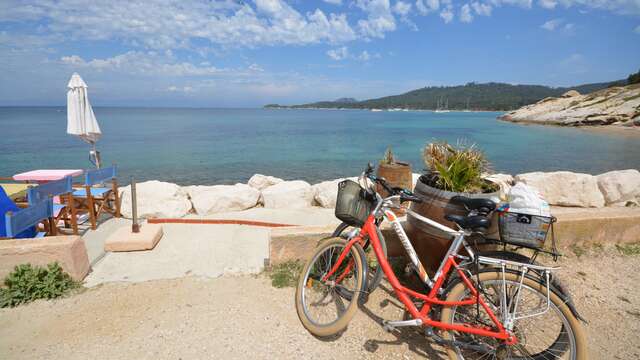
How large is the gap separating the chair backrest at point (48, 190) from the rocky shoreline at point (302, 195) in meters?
1.85

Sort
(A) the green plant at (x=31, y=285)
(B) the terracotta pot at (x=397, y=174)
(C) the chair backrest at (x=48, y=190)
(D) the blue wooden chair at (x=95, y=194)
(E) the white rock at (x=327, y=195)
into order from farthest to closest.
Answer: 1. (E) the white rock at (x=327, y=195)
2. (B) the terracotta pot at (x=397, y=174)
3. (D) the blue wooden chair at (x=95, y=194)
4. (C) the chair backrest at (x=48, y=190)
5. (A) the green plant at (x=31, y=285)

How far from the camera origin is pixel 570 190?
8.05 meters

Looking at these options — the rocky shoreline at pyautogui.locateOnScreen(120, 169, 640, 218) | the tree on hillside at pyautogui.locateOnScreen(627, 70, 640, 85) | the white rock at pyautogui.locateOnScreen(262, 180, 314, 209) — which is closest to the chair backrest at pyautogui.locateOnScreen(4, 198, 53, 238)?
the rocky shoreline at pyautogui.locateOnScreen(120, 169, 640, 218)

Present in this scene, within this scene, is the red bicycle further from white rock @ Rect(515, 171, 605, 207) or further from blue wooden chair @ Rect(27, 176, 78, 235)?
white rock @ Rect(515, 171, 605, 207)

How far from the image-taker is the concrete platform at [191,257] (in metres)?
4.18

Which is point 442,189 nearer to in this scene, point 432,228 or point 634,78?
point 432,228

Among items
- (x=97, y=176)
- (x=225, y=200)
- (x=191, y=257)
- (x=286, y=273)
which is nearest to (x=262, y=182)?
(x=225, y=200)

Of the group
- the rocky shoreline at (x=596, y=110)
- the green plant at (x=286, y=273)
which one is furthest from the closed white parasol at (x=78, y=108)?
the rocky shoreline at (x=596, y=110)

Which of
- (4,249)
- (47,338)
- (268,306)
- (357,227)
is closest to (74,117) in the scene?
(4,249)

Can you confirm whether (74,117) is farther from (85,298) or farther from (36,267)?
(85,298)

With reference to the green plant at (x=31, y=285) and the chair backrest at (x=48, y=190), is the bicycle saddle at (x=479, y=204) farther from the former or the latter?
the chair backrest at (x=48, y=190)

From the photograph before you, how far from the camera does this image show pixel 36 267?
3639 mm

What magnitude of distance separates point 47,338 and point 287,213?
485cm

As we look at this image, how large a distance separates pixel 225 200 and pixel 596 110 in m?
77.3
